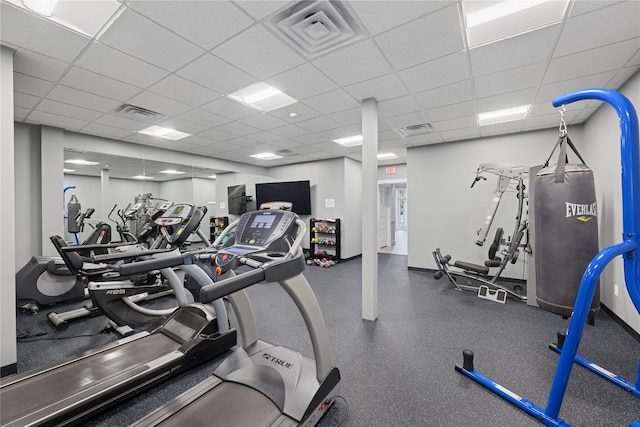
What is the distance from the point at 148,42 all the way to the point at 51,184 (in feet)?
11.8

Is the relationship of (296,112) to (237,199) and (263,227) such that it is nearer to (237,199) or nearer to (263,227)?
(263,227)

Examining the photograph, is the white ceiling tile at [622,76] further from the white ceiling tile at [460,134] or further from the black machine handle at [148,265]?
the black machine handle at [148,265]

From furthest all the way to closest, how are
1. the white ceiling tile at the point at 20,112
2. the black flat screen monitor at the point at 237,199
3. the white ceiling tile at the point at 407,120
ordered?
1. the black flat screen monitor at the point at 237,199
2. the white ceiling tile at the point at 407,120
3. the white ceiling tile at the point at 20,112

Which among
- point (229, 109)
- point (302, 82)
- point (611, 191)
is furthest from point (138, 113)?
point (611, 191)

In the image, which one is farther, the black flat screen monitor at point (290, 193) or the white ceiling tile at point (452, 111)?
the black flat screen monitor at point (290, 193)

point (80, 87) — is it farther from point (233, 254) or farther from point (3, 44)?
point (233, 254)

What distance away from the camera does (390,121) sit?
4.06 meters

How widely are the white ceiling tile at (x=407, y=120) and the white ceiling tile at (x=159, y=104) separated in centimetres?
293

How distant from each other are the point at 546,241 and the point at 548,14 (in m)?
1.65

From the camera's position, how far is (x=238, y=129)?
4.45 meters

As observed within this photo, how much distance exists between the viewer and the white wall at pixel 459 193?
466 cm

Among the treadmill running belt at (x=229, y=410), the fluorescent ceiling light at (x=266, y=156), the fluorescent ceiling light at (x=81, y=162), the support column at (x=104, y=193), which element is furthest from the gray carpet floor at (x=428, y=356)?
the fluorescent ceiling light at (x=266, y=156)

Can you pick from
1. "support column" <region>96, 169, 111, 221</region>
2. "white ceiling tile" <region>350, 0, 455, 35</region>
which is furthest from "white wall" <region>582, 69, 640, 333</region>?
"support column" <region>96, 169, 111, 221</region>

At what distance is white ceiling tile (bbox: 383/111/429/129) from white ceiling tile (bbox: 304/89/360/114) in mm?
850
